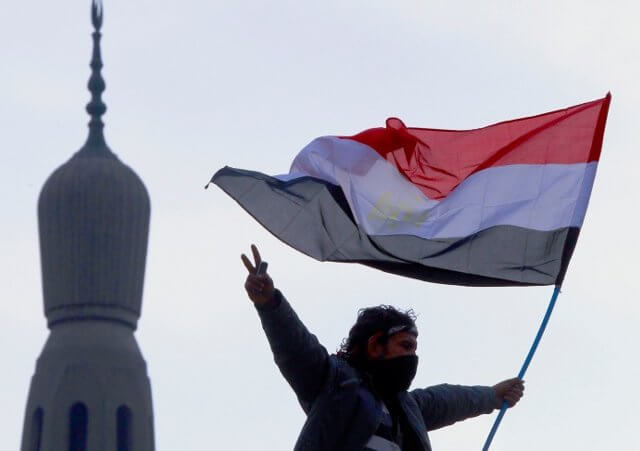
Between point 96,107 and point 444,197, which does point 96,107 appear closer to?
point 96,107

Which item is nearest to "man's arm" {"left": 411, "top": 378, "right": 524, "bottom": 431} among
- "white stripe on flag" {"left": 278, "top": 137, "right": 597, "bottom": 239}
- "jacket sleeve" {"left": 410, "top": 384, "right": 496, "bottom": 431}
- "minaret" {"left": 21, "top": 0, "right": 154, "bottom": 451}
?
"jacket sleeve" {"left": 410, "top": 384, "right": 496, "bottom": 431}

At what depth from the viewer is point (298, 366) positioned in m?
11.2

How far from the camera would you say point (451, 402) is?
40.2ft

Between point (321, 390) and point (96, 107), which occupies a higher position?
point (96, 107)

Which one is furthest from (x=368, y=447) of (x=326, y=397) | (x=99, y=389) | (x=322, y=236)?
(x=99, y=389)

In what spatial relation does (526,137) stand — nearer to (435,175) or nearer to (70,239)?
(435,175)

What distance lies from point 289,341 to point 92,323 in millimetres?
113439

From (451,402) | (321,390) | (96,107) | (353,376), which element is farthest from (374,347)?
(96,107)

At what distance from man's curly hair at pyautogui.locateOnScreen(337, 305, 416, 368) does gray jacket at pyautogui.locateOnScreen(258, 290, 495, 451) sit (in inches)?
5.4

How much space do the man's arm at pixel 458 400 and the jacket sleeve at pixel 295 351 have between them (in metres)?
0.92

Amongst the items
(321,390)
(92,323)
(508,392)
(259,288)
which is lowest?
(321,390)

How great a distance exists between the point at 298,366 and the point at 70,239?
114752mm

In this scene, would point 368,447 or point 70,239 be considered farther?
point 70,239

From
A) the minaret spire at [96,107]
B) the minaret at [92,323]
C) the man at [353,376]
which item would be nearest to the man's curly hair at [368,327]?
the man at [353,376]
